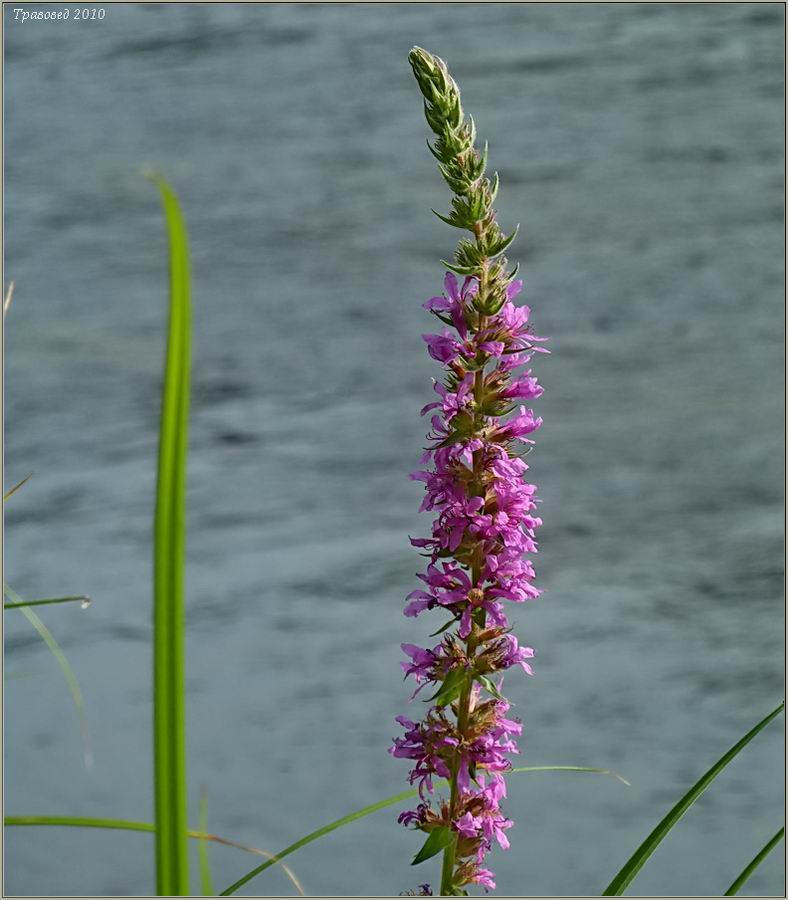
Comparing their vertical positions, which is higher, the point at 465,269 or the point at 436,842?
the point at 465,269

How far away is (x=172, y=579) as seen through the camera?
0.17 meters

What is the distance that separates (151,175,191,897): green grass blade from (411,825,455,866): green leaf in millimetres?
60

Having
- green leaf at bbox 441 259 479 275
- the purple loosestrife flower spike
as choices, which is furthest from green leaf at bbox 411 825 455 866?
green leaf at bbox 441 259 479 275

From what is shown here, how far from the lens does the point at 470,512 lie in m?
0.22

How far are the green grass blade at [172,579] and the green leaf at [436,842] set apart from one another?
0.20 feet

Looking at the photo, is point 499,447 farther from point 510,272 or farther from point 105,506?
point 105,506

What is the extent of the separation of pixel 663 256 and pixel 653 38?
47 cm

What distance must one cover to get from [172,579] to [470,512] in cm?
7

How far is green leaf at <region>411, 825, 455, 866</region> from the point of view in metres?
0.22

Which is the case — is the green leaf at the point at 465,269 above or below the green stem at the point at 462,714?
above

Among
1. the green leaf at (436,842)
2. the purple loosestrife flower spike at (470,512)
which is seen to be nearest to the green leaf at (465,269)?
the purple loosestrife flower spike at (470,512)

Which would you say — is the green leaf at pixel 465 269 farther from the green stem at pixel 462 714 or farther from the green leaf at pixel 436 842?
the green leaf at pixel 436 842

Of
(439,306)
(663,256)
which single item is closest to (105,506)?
(663,256)

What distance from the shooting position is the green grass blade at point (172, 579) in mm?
167
